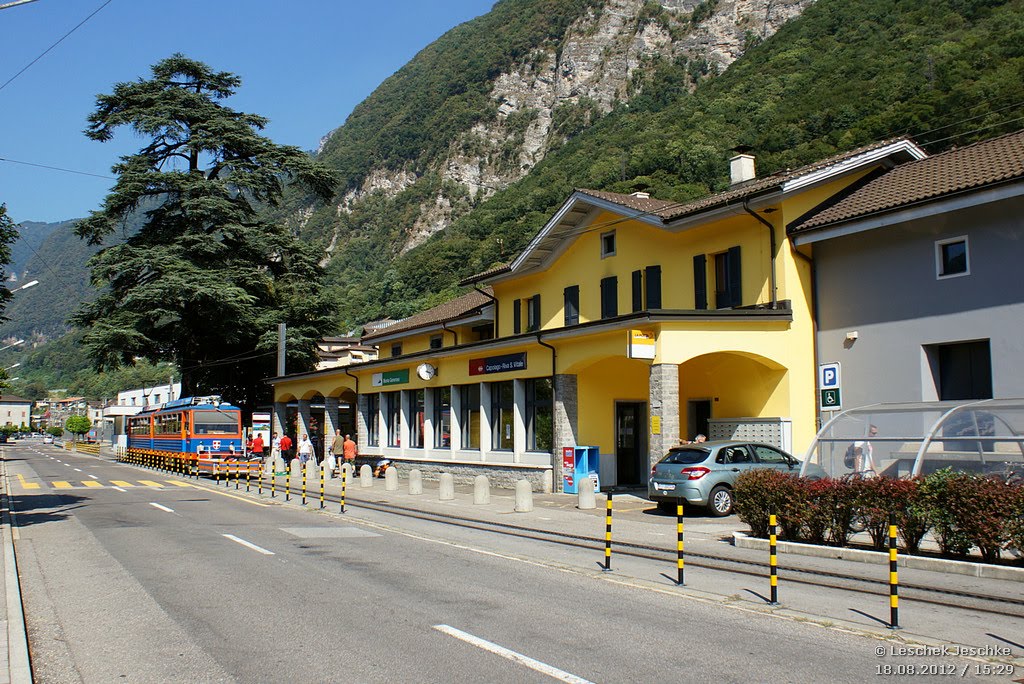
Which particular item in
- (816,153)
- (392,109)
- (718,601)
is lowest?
(718,601)

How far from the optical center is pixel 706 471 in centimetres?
1764

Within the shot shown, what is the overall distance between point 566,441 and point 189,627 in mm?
16609

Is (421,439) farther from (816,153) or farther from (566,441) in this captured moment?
(816,153)

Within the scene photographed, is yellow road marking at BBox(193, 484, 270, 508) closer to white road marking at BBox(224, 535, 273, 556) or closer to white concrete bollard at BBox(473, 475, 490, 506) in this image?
white concrete bollard at BBox(473, 475, 490, 506)

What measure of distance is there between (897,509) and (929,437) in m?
1.77

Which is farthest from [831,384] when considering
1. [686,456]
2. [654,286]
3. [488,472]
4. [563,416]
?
[488,472]

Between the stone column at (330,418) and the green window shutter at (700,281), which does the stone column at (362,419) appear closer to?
the stone column at (330,418)

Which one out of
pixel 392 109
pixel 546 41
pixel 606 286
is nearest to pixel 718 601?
pixel 606 286

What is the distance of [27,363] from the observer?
180 metres

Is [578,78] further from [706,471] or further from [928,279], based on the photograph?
[706,471]

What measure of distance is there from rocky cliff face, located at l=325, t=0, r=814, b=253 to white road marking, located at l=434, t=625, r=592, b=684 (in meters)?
141

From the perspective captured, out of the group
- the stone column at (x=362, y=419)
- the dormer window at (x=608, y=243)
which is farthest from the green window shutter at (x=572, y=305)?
the stone column at (x=362, y=419)

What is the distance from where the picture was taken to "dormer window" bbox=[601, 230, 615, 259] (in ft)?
91.5

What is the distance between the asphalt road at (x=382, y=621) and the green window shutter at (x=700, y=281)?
12028 millimetres
